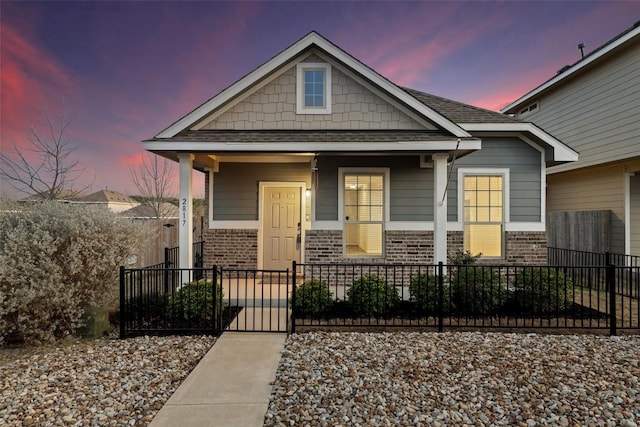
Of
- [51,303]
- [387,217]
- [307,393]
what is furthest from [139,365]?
[387,217]

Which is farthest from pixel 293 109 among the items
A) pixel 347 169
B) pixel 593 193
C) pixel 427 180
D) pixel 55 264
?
pixel 593 193

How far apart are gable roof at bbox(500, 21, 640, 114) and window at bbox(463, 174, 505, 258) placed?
4.80 metres

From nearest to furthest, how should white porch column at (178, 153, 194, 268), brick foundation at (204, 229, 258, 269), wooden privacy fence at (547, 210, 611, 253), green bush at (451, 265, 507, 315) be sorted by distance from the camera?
green bush at (451, 265, 507, 315) → white porch column at (178, 153, 194, 268) → brick foundation at (204, 229, 258, 269) → wooden privacy fence at (547, 210, 611, 253)

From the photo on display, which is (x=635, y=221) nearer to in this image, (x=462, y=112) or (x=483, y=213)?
(x=483, y=213)

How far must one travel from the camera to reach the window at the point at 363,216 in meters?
7.73

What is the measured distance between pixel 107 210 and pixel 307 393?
14.6 ft

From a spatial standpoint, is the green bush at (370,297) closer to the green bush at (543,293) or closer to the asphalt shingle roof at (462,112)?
the green bush at (543,293)

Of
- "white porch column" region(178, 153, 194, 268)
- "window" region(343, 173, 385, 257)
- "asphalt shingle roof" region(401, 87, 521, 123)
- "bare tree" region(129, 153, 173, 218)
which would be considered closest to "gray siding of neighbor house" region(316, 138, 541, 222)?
"window" region(343, 173, 385, 257)

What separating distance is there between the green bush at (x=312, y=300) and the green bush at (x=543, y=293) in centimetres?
334

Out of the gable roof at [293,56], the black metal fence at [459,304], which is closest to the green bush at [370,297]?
the black metal fence at [459,304]

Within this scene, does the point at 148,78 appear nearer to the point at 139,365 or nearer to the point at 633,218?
the point at 139,365

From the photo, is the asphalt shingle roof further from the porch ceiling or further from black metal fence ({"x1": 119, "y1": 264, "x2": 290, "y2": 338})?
black metal fence ({"x1": 119, "y1": 264, "x2": 290, "y2": 338})

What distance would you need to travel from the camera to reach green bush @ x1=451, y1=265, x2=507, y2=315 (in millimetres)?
5430

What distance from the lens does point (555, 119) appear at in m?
11.2
